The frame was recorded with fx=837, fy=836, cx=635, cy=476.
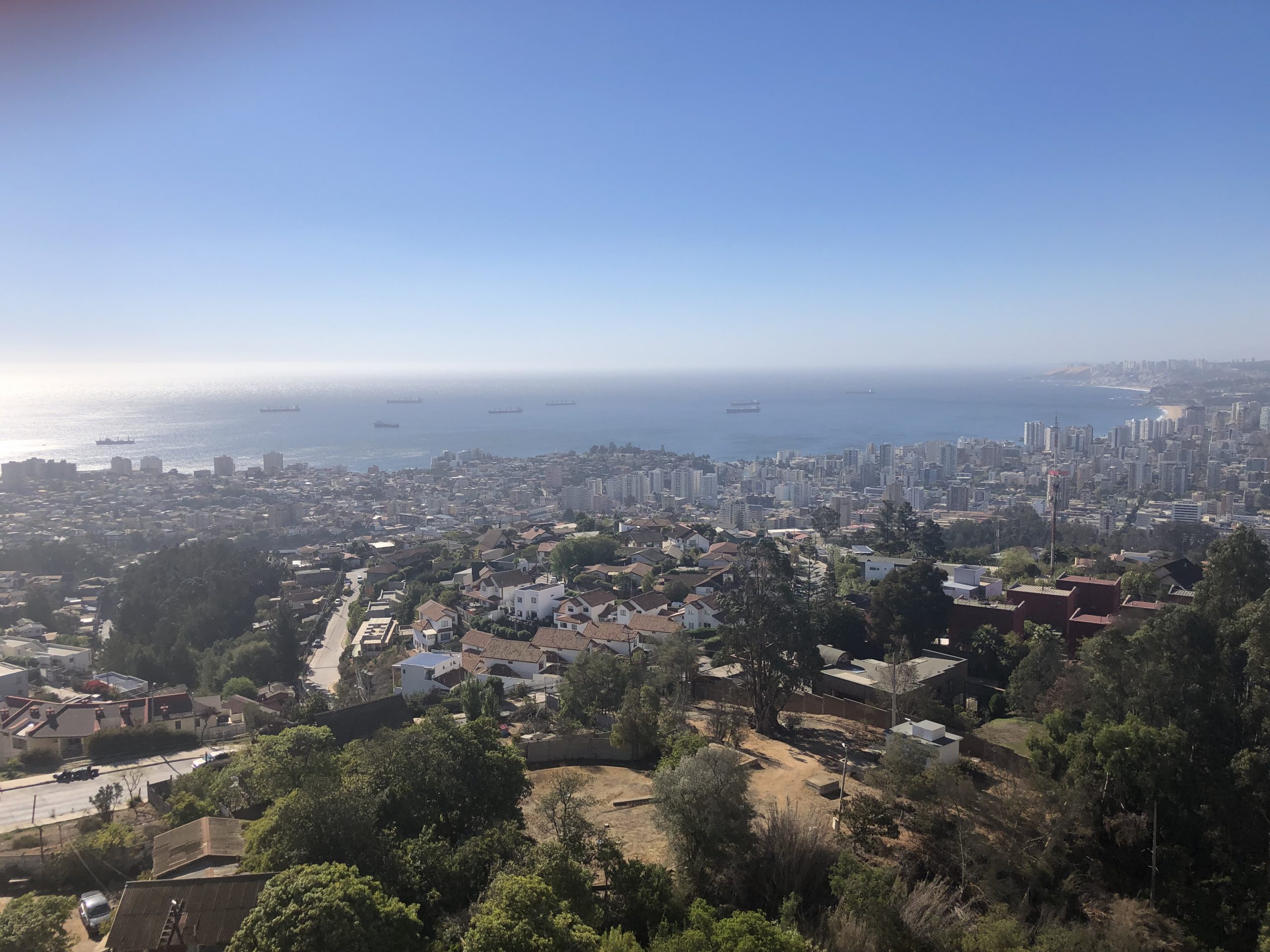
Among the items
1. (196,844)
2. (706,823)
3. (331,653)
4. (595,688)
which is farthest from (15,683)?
(706,823)

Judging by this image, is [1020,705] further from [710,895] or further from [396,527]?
[396,527]

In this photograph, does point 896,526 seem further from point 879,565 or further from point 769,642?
point 769,642

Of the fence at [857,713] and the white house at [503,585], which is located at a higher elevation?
the fence at [857,713]

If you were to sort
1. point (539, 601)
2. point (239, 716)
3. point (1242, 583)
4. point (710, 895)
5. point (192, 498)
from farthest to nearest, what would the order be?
point (192, 498) → point (539, 601) → point (239, 716) → point (1242, 583) → point (710, 895)

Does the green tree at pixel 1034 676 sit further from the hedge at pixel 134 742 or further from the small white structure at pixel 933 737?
the hedge at pixel 134 742

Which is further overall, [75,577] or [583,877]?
[75,577]

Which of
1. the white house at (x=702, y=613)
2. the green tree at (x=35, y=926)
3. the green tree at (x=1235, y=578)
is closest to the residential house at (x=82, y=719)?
the green tree at (x=35, y=926)

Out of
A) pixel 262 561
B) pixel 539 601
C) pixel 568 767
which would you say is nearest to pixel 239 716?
pixel 539 601
